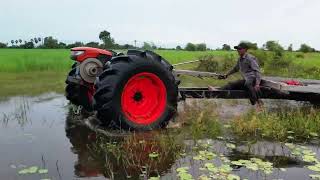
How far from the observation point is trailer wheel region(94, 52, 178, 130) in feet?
22.9

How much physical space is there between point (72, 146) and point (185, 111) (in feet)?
8.40

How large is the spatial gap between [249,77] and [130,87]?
2.45 meters

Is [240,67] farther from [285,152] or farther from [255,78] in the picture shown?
[285,152]

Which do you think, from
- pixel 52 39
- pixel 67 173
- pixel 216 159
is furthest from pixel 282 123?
pixel 52 39

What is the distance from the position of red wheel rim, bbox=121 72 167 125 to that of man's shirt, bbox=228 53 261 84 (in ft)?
6.58

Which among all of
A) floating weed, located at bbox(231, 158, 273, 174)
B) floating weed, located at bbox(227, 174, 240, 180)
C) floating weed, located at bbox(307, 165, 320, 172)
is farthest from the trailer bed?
floating weed, located at bbox(227, 174, 240, 180)

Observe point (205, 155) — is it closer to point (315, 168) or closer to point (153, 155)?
point (153, 155)

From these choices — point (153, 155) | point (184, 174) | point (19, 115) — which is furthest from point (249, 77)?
point (184, 174)

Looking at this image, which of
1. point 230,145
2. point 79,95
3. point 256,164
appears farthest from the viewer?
point 79,95

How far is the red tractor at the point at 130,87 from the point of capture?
7.00 m

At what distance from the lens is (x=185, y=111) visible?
8.55 metres

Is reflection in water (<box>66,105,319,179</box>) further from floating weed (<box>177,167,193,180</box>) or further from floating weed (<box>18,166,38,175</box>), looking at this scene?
floating weed (<box>18,166,38,175</box>)

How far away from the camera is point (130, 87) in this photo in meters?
7.38

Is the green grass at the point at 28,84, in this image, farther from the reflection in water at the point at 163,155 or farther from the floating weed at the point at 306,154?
the floating weed at the point at 306,154
